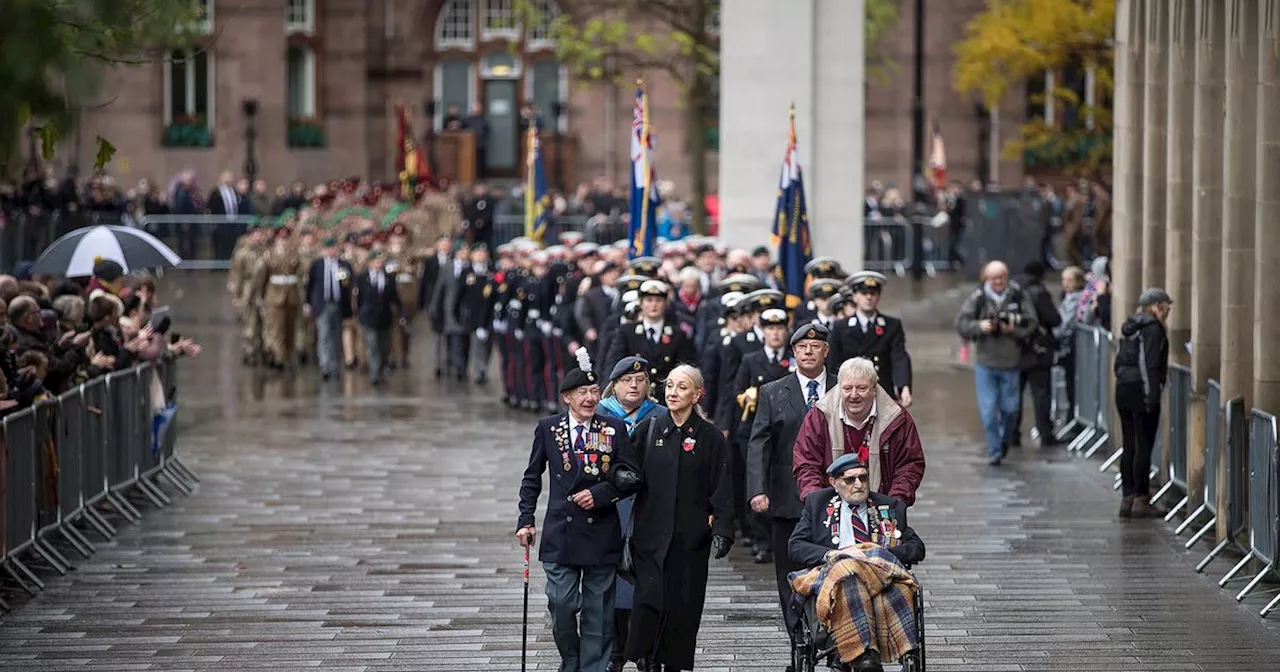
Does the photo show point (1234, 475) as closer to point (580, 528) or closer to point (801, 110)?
point (580, 528)

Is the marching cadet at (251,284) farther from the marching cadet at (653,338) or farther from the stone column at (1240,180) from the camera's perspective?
Result: the stone column at (1240,180)

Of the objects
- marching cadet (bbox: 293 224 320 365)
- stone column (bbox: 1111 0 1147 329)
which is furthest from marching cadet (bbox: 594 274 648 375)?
marching cadet (bbox: 293 224 320 365)

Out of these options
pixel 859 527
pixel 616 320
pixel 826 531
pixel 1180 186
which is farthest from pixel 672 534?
pixel 1180 186

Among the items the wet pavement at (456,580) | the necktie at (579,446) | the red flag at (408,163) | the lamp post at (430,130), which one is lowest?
the wet pavement at (456,580)

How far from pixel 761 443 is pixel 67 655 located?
4.20m

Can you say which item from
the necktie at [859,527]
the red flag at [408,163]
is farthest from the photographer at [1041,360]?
the red flag at [408,163]

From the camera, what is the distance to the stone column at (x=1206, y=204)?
1847 centimetres

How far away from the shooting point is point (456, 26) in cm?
5850

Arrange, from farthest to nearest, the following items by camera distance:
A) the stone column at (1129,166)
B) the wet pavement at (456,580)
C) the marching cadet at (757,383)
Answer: the stone column at (1129,166), the marching cadet at (757,383), the wet pavement at (456,580)

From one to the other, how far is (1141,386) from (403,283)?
1736 centimetres

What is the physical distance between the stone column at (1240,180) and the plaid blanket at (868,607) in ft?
22.6

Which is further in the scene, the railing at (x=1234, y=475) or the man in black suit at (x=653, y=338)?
the man in black suit at (x=653, y=338)

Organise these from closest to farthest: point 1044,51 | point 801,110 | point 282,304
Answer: point 801,110, point 282,304, point 1044,51

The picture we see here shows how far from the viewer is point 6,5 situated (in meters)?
8.79
